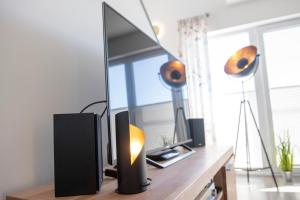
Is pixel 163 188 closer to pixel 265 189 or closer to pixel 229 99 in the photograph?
pixel 265 189

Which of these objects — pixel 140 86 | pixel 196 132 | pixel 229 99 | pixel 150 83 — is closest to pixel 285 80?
pixel 229 99

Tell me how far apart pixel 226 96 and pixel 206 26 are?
3.10 ft

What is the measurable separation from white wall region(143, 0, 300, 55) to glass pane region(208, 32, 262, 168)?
0.84ft

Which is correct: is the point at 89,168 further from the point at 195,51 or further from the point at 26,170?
the point at 195,51

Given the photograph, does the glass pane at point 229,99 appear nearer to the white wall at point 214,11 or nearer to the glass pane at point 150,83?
the white wall at point 214,11

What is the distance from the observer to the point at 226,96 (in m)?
3.19

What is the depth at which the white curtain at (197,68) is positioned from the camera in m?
2.94

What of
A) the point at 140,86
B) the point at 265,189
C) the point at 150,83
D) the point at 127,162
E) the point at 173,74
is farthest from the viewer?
the point at 265,189

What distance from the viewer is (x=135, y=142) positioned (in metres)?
0.82

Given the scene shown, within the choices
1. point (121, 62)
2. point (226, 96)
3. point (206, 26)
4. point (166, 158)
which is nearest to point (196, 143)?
point (166, 158)

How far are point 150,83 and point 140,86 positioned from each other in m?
0.14

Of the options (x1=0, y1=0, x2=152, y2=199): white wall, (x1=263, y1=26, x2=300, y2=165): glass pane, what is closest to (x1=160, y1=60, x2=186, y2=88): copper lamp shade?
(x1=0, y1=0, x2=152, y2=199): white wall

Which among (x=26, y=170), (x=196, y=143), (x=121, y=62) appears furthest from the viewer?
(x=196, y=143)

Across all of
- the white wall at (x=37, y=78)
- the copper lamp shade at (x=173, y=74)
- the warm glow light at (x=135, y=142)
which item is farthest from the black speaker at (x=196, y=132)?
the warm glow light at (x=135, y=142)
